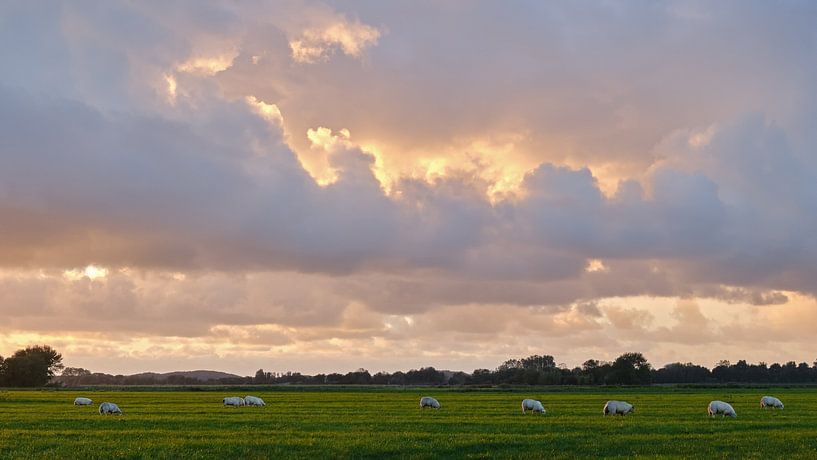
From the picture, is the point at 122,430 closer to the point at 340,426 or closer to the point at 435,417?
the point at 340,426

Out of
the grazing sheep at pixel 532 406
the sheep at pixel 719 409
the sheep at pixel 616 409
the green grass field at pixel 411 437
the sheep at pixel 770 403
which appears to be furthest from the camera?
the sheep at pixel 770 403

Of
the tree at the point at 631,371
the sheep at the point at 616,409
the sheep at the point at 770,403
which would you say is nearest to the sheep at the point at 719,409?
the sheep at the point at 616,409

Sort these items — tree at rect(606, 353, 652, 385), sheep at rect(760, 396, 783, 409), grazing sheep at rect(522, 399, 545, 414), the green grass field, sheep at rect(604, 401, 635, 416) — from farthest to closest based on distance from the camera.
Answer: tree at rect(606, 353, 652, 385), sheep at rect(760, 396, 783, 409), grazing sheep at rect(522, 399, 545, 414), sheep at rect(604, 401, 635, 416), the green grass field

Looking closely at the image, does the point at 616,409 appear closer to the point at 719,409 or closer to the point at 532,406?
the point at 532,406

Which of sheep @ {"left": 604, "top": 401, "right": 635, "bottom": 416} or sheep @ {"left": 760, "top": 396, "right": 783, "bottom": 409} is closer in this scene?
sheep @ {"left": 604, "top": 401, "right": 635, "bottom": 416}

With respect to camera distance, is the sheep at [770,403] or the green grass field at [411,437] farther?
the sheep at [770,403]

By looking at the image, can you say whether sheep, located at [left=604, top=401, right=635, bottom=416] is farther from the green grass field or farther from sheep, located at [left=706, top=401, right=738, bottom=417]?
sheep, located at [left=706, top=401, right=738, bottom=417]

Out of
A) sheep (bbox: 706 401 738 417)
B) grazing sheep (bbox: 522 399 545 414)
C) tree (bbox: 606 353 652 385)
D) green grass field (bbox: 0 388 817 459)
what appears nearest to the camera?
green grass field (bbox: 0 388 817 459)

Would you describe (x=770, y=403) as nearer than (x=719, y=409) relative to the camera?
No

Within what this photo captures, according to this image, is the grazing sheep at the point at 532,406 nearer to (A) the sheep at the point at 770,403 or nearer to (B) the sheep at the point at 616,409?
(B) the sheep at the point at 616,409

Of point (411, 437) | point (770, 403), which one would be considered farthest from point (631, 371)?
point (411, 437)

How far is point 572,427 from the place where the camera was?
40531 millimetres

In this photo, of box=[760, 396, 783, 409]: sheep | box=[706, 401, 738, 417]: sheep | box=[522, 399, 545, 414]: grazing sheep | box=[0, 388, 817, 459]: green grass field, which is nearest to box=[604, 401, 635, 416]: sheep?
box=[0, 388, 817, 459]: green grass field

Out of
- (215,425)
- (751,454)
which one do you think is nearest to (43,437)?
(215,425)
